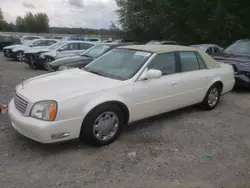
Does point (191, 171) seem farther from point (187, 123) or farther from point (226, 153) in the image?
point (187, 123)

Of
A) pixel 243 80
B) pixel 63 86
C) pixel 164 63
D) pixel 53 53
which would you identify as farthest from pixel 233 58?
pixel 53 53

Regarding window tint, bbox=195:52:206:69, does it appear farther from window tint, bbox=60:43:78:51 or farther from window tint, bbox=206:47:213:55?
window tint, bbox=60:43:78:51

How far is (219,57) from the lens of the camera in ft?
27.7

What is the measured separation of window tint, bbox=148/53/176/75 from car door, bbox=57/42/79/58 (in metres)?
8.02

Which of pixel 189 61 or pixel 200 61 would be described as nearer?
pixel 189 61

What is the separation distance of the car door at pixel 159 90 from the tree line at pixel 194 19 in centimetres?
1572

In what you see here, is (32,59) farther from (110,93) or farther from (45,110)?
(45,110)

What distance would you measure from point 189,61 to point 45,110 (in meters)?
3.21

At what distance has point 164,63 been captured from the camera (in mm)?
4914

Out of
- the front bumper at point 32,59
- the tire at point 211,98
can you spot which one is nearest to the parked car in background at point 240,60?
the tire at point 211,98


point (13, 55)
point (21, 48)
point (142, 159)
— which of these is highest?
point (21, 48)

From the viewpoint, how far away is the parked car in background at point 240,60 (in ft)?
25.0

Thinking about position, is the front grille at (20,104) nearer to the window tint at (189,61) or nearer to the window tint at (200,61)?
the window tint at (189,61)

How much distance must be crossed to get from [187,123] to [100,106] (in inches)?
82.5
